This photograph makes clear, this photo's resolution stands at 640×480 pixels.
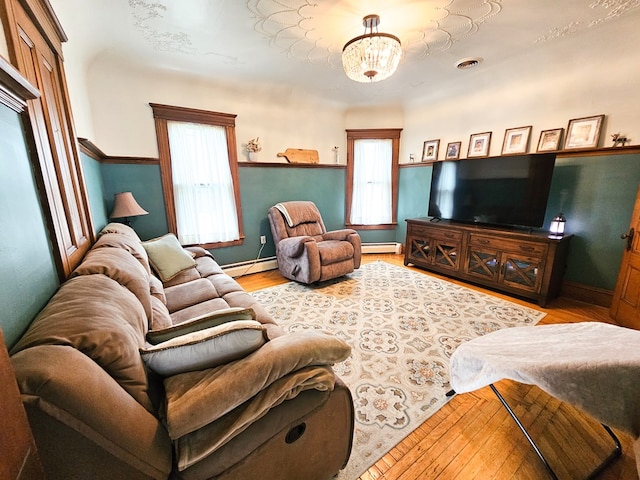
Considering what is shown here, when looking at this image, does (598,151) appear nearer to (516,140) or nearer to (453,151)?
(516,140)

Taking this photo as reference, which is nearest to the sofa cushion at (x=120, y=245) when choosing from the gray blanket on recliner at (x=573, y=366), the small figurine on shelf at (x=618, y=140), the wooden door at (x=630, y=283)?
the gray blanket on recliner at (x=573, y=366)

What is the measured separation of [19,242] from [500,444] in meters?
2.17

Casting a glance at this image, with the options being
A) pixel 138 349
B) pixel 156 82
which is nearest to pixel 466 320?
pixel 138 349

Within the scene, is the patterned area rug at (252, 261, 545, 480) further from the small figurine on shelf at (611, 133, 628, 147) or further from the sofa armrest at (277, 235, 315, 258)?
the small figurine on shelf at (611, 133, 628, 147)

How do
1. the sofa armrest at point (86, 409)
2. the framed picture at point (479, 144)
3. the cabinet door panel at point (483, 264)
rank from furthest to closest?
the framed picture at point (479, 144)
the cabinet door panel at point (483, 264)
the sofa armrest at point (86, 409)

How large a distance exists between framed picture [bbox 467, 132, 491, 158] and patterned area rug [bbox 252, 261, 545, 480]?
5.93 ft

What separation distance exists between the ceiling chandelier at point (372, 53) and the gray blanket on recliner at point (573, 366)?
2106 millimetres

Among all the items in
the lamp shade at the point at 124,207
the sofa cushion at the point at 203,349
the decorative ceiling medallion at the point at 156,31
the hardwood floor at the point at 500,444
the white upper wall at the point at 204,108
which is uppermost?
the decorative ceiling medallion at the point at 156,31

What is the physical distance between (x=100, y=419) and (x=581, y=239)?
13.0 feet

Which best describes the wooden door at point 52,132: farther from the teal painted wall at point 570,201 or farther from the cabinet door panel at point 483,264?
the cabinet door panel at point 483,264

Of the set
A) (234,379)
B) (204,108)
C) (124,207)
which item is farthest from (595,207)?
(124,207)

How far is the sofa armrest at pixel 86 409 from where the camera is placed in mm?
548

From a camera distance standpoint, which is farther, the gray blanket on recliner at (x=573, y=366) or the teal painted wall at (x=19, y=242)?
the gray blanket on recliner at (x=573, y=366)

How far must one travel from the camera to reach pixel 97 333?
0.72 meters
